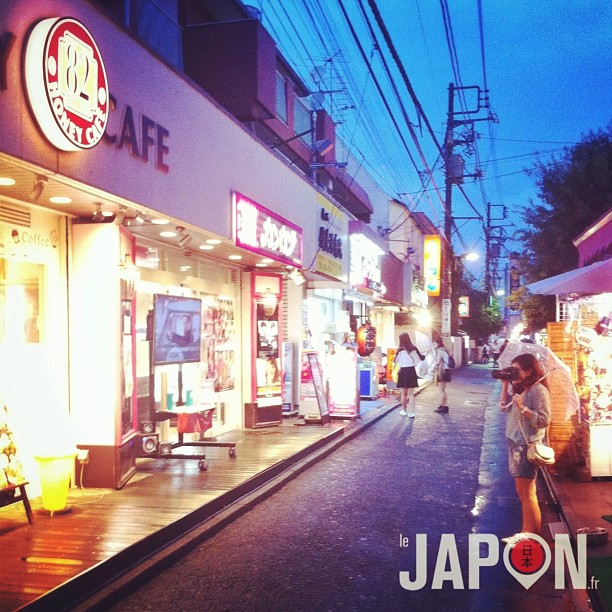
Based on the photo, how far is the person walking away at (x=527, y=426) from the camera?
6082 mm

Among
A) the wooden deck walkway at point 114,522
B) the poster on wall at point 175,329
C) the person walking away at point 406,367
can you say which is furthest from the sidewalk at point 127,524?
the person walking away at point 406,367

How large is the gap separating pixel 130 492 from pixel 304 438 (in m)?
4.74

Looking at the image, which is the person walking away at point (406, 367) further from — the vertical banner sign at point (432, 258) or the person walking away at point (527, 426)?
the vertical banner sign at point (432, 258)

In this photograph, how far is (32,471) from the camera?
7672 mm

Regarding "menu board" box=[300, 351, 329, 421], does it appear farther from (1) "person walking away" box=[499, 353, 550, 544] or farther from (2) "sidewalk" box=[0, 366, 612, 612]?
(1) "person walking away" box=[499, 353, 550, 544]

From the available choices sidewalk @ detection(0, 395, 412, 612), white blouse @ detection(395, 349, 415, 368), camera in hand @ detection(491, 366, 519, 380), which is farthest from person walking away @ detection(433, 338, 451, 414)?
camera in hand @ detection(491, 366, 519, 380)

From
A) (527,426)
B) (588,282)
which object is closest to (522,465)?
(527,426)

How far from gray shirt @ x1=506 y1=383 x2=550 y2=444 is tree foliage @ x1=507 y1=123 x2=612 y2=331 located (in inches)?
663

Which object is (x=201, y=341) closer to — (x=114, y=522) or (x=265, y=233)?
(x=265, y=233)

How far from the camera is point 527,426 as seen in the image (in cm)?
612

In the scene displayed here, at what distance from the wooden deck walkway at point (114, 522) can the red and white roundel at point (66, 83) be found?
3.53 metres

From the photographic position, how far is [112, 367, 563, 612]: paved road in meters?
5.17

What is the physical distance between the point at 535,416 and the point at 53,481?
480 centimetres

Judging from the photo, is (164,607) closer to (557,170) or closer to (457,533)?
(457,533)
